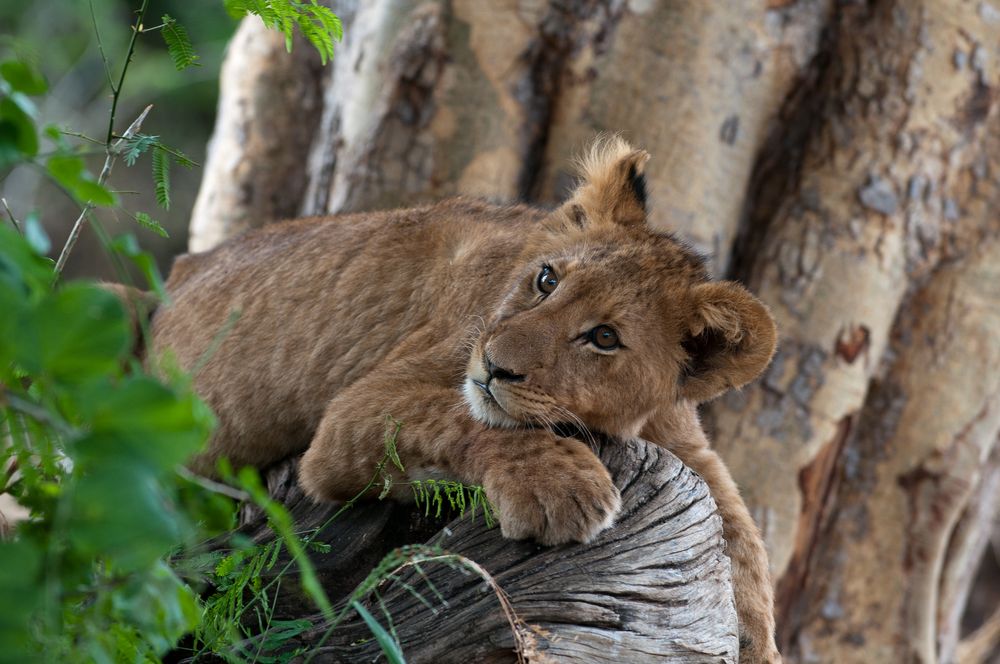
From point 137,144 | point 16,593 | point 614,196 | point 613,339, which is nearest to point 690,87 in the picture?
point 614,196

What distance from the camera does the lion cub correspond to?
3578 mm

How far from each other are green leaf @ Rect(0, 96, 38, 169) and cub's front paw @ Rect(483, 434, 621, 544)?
1.89 meters

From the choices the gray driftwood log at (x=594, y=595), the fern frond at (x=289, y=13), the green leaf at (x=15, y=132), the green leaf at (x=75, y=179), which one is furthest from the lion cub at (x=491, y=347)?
the green leaf at (x=15, y=132)

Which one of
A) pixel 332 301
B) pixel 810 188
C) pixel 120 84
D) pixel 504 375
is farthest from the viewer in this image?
pixel 810 188

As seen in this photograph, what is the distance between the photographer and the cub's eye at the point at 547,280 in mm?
3945

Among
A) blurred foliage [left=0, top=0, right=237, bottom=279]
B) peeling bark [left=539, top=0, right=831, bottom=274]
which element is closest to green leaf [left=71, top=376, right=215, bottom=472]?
peeling bark [left=539, top=0, right=831, bottom=274]

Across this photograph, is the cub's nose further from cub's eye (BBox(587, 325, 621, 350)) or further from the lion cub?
cub's eye (BBox(587, 325, 621, 350))

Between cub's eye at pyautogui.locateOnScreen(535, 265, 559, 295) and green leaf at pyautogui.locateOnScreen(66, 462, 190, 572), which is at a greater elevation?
cub's eye at pyautogui.locateOnScreen(535, 265, 559, 295)

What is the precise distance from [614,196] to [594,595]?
186cm

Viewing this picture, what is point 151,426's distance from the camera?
1.57 m

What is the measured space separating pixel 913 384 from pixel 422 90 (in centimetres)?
358

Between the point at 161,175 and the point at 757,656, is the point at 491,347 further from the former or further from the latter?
the point at 757,656

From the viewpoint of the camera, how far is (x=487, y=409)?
3.62 m

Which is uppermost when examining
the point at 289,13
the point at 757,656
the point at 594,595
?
the point at 289,13
